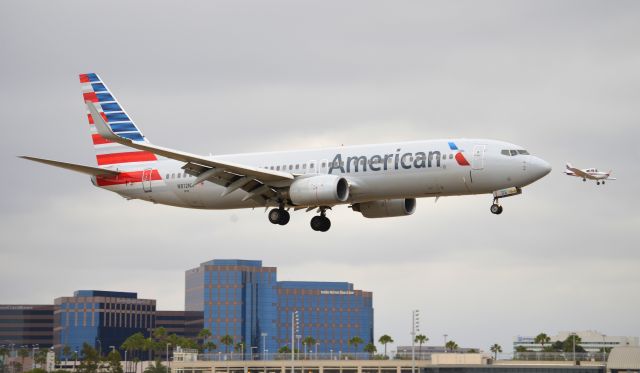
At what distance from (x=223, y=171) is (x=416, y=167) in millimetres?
13835

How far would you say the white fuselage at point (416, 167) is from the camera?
74000mm

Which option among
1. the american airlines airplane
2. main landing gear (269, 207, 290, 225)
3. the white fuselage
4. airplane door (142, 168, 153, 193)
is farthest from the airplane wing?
airplane door (142, 168, 153, 193)

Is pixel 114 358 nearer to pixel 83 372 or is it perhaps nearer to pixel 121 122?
pixel 83 372

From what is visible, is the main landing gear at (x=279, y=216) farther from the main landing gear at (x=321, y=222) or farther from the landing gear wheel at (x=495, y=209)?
the landing gear wheel at (x=495, y=209)

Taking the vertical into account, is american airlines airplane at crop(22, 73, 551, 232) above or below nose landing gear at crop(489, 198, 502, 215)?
above

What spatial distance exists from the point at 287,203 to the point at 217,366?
10294 centimetres

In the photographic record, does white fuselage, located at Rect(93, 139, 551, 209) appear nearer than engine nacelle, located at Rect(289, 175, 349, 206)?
Yes

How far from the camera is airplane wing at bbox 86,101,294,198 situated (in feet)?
252

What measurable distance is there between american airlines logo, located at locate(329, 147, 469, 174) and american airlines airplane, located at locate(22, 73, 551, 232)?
0.21 ft

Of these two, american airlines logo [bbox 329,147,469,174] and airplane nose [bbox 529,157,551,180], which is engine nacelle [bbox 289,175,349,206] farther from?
airplane nose [bbox 529,157,551,180]

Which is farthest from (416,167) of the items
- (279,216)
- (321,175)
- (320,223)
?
(320,223)

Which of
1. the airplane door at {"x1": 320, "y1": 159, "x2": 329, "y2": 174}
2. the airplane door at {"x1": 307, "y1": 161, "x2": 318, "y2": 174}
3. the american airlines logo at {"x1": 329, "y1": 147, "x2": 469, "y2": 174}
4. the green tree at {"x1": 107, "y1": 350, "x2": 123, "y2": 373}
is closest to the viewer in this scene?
the american airlines logo at {"x1": 329, "y1": 147, "x2": 469, "y2": 174}

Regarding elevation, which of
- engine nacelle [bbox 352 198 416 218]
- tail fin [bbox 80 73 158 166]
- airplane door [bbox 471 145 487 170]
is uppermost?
tail fin [bbox 80 73 158 166]

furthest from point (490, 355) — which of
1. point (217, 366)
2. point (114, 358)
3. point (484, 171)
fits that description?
point (484, 171)
